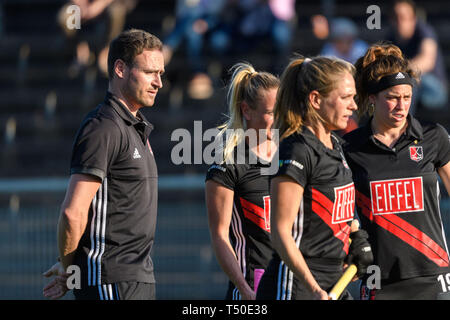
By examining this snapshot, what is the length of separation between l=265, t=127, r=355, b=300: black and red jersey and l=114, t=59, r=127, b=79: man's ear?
1.01 m

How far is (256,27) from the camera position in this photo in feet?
39.3

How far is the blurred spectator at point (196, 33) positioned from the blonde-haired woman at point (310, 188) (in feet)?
26.0

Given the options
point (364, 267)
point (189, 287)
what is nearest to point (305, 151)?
point (364, 267)

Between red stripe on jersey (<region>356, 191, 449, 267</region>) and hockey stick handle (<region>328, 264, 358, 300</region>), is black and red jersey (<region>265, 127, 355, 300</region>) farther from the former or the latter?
red stripe on jersey (<region>356, 191, 449, 267</region>)

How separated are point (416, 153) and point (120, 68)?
1714mm

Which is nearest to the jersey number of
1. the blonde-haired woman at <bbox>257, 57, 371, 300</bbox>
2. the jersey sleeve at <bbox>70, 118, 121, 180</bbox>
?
the blonde-haired woman at <bbox>257, 57, 371, 300</bbox>

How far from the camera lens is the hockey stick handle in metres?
4.13

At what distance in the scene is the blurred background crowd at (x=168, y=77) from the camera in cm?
876

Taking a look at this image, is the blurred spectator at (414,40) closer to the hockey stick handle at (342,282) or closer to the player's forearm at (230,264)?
the player's forearm at (230,264)

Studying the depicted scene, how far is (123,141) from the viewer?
450 centimetres

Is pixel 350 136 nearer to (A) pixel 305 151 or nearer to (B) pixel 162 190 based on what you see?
(A) pixel 305 151

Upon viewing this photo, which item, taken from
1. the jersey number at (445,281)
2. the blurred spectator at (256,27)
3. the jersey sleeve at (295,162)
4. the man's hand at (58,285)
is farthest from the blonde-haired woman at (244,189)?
the blurred spectator at (256,27)

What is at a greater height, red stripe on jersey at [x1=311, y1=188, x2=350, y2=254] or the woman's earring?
the woman's earring
